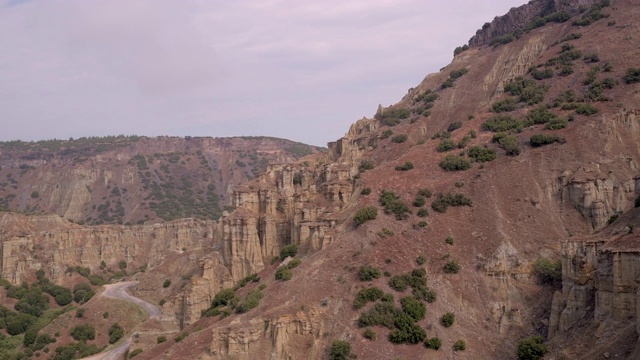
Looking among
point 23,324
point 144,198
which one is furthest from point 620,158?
point 144,198

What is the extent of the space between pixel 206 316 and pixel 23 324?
29.1 metres

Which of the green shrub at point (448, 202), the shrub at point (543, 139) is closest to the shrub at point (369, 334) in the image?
the green shrub at point (448, 202)

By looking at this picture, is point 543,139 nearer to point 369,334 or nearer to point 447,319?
point 447,319

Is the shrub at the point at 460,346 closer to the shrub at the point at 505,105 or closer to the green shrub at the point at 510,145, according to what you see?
the green shrub at the point at 510,145

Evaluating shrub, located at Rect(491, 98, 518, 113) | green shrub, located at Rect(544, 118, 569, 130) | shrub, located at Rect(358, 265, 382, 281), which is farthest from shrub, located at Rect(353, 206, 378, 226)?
shrub, located at Rect(491, 98, 518, 113)

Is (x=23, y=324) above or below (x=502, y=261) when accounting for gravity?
below

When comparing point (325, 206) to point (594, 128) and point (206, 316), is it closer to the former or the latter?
point (206, 316)

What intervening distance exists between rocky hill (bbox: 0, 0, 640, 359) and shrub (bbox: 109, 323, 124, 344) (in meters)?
6.24

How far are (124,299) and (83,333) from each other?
737cm

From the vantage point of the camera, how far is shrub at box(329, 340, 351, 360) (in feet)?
97.4

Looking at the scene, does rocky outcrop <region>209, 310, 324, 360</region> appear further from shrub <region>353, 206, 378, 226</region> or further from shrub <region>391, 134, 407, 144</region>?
shrub <region>391, 134, 407, 144</region>

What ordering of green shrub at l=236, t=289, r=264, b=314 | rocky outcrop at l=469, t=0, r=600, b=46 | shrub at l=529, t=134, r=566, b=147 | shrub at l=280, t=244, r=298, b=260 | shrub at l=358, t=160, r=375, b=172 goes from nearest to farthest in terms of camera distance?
green shrub at l=236, t=289, r=264, b=314 < shrub at l=529, t=134, r=566, b=147 < shrub at l=280, t=244, r=298, b=260 < shrub at l=358, t=160, r=375, b=172 < rocky outcrop at l=469, t=0, r=600, b=46

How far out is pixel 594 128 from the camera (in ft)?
134

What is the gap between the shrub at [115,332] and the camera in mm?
54500
